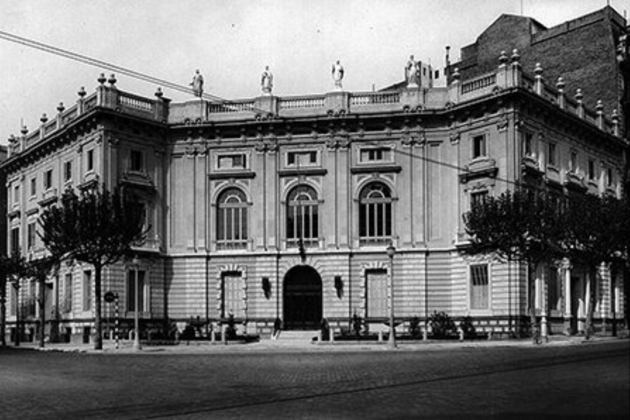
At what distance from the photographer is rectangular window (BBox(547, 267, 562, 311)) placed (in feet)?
162

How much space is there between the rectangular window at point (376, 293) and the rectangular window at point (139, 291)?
12710 millimetres

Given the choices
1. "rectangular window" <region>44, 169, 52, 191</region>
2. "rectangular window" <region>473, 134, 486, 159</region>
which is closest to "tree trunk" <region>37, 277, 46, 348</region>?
"rectangular window" <region>44, 169, 52, 191</region>

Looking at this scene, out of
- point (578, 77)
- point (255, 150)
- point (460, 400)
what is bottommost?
point (460, 400)

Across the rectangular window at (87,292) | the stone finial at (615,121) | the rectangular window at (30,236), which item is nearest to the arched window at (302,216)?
the rectangular window at (87,292)

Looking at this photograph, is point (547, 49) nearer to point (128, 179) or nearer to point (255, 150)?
point (255, 150)

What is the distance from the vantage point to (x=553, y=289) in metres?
50.1

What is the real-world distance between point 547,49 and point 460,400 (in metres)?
58.3

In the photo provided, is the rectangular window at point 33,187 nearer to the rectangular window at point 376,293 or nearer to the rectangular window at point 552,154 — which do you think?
the rectangular window at point 376,293

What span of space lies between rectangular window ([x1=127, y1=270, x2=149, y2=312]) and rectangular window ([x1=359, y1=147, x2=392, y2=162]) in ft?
47.0

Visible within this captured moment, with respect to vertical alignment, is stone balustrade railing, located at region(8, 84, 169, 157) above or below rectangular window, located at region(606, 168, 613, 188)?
above

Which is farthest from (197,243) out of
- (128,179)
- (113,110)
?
(113,110)

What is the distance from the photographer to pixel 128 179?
50.7m

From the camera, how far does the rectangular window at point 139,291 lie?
4994 cm

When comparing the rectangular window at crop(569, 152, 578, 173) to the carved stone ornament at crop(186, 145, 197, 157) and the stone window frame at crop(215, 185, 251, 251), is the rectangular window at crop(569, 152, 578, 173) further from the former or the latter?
the carved stone ornament at crop(186, 145, 197, 157)
